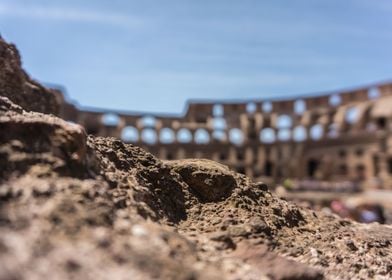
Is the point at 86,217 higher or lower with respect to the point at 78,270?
higher

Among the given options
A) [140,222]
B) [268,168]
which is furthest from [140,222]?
[268,168]

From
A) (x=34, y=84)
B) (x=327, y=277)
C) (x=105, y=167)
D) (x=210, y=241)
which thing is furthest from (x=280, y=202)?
(x=34, y=84)

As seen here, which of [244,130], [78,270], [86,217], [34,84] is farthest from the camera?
[244,130]

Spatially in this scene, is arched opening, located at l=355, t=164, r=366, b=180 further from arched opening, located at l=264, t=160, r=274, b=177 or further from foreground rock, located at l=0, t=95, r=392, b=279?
foreground rock, located at l=0, t=95, r=392, b=279

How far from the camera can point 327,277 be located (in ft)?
9.54

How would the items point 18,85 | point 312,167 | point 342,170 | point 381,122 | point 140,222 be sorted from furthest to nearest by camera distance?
point 312,167 < point 381,122 < point 342,170 < point 18,85 < point 140,222

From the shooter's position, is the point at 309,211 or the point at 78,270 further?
the point at 309,211

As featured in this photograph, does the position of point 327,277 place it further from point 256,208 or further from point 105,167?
point 105,167

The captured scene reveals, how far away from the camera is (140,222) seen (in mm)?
2385

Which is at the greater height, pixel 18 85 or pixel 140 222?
pixel 18 85

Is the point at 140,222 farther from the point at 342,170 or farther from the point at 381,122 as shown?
the point at 381,122

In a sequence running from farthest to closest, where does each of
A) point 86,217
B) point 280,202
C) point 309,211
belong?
point 309,211
point 280,202
point 86,217

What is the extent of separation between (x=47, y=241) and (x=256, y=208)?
6.46 ft

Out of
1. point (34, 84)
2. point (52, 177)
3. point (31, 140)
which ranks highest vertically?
point (34, 84)
